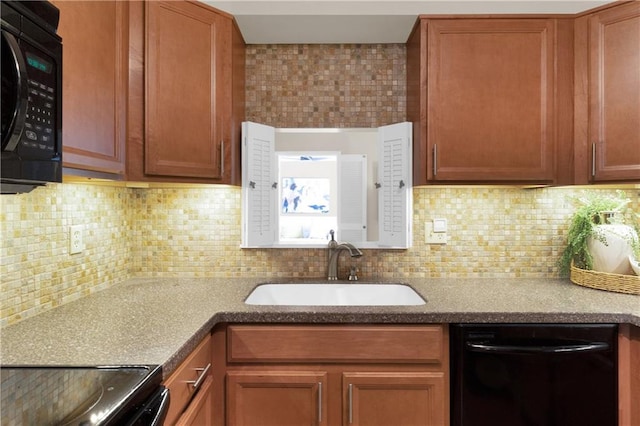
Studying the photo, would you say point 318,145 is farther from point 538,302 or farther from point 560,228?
point 560,228

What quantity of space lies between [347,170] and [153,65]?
993mm

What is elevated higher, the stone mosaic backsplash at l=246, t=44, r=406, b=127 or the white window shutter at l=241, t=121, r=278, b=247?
the stone mosaic backsplash at l=246, t=44, r=406, b=127

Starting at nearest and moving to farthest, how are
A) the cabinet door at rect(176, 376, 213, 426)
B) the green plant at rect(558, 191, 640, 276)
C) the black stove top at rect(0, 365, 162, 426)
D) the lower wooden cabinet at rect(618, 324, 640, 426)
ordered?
the black stove top at rect(0, 365, 162, 426) → the cabinet door at rect(176, 376, 213, 426) → the lower wooden cabinet at rect(618, 324, 640, 426) → the green plant at rect(558, 191, 640, 276)

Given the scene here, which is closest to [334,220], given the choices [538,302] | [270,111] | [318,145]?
[318,145]

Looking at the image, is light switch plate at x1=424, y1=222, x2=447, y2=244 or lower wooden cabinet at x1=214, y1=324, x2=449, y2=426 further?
light switch plate at x1=424, y1=222, x2=447, y2=244

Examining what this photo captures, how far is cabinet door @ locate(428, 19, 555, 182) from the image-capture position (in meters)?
1.54

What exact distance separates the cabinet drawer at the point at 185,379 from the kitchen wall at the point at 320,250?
2.35ft

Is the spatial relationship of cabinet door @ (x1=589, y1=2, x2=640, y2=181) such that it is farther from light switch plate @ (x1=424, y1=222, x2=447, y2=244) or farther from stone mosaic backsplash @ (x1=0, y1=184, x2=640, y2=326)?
light switch plate @ (x1=424, y1=222, x2=447, y2=244)

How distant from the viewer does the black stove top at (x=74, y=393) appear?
64 centimetres

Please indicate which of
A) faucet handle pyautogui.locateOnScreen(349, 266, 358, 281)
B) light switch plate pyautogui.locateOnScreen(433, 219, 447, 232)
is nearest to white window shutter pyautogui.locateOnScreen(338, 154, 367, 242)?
faucet handle pyautogui.locateOnScreen(349, 266, 358, 281)

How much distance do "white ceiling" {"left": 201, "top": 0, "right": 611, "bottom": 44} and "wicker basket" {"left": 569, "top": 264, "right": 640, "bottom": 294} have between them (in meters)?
1.17

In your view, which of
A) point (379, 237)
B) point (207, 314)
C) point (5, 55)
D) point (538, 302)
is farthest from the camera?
point (379, 237)

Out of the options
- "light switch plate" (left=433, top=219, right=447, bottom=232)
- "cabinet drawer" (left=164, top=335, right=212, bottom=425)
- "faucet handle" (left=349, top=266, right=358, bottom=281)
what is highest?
"light switch plate" (left=433, top=219, right=447, bottom=232)

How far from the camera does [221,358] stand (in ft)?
4.20
